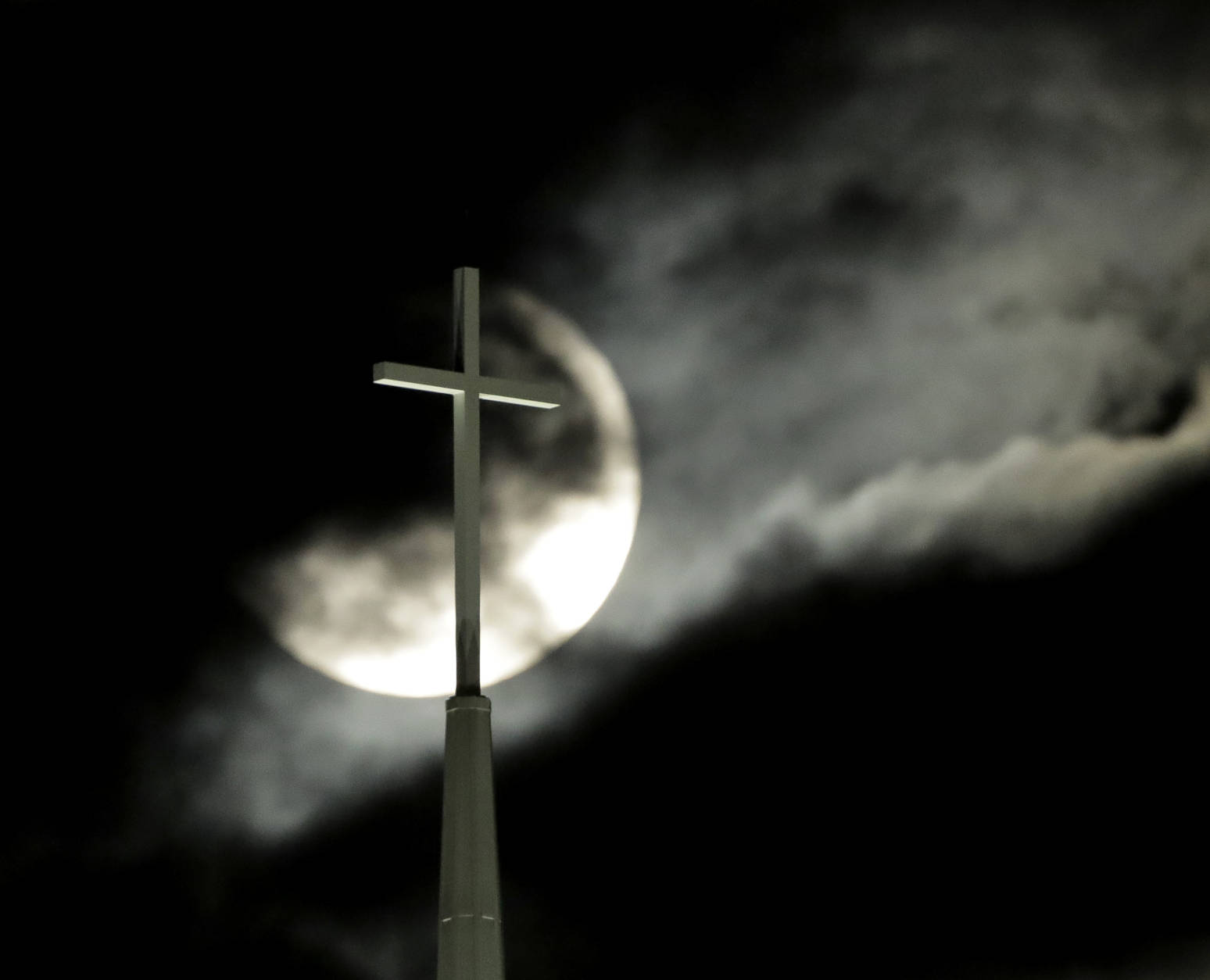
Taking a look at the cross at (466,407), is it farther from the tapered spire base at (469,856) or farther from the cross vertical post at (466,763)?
the tapered spire base at (469,856)

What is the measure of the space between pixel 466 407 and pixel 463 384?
334 millimetres

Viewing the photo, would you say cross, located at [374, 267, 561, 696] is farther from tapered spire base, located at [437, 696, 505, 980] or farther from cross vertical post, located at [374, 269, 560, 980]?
tapered spire base, located at [437, 696, 505, 980]

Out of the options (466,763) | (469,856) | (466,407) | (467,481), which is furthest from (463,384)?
(469,856)

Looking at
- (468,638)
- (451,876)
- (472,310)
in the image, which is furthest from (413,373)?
(451,876)

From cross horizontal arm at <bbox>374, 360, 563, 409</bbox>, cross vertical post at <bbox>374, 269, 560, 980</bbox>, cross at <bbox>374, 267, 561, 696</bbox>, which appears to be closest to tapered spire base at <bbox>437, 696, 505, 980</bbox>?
cross vertical post at <bbox>374, 269, 560, 980</bbox>

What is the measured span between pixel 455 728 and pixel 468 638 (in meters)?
1.26

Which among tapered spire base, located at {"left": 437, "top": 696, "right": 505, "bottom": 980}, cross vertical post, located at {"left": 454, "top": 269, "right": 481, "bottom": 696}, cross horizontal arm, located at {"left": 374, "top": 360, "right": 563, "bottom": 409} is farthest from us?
cross horizontal arm, located at {"left": 374, "top": 360, "right": 563, "bottom": 409}

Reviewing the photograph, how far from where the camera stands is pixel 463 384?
27547 mm

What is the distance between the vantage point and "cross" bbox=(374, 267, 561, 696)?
25969mm

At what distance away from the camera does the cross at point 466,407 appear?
26.0 metres

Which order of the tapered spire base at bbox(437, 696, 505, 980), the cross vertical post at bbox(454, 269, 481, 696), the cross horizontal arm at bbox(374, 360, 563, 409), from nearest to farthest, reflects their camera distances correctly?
1. the tapered spire base at bbox(437, 696, 505, 980)
2. the cross vertical post at bbox(454, 269, 481, 696)
3. the cross horizontal arm at bbox(374, 360, 563, 409)

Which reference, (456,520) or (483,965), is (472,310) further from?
(483,965)

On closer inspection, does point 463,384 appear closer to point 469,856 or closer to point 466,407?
point 466,407

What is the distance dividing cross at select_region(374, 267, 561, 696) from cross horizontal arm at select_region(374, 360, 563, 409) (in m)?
0.01
